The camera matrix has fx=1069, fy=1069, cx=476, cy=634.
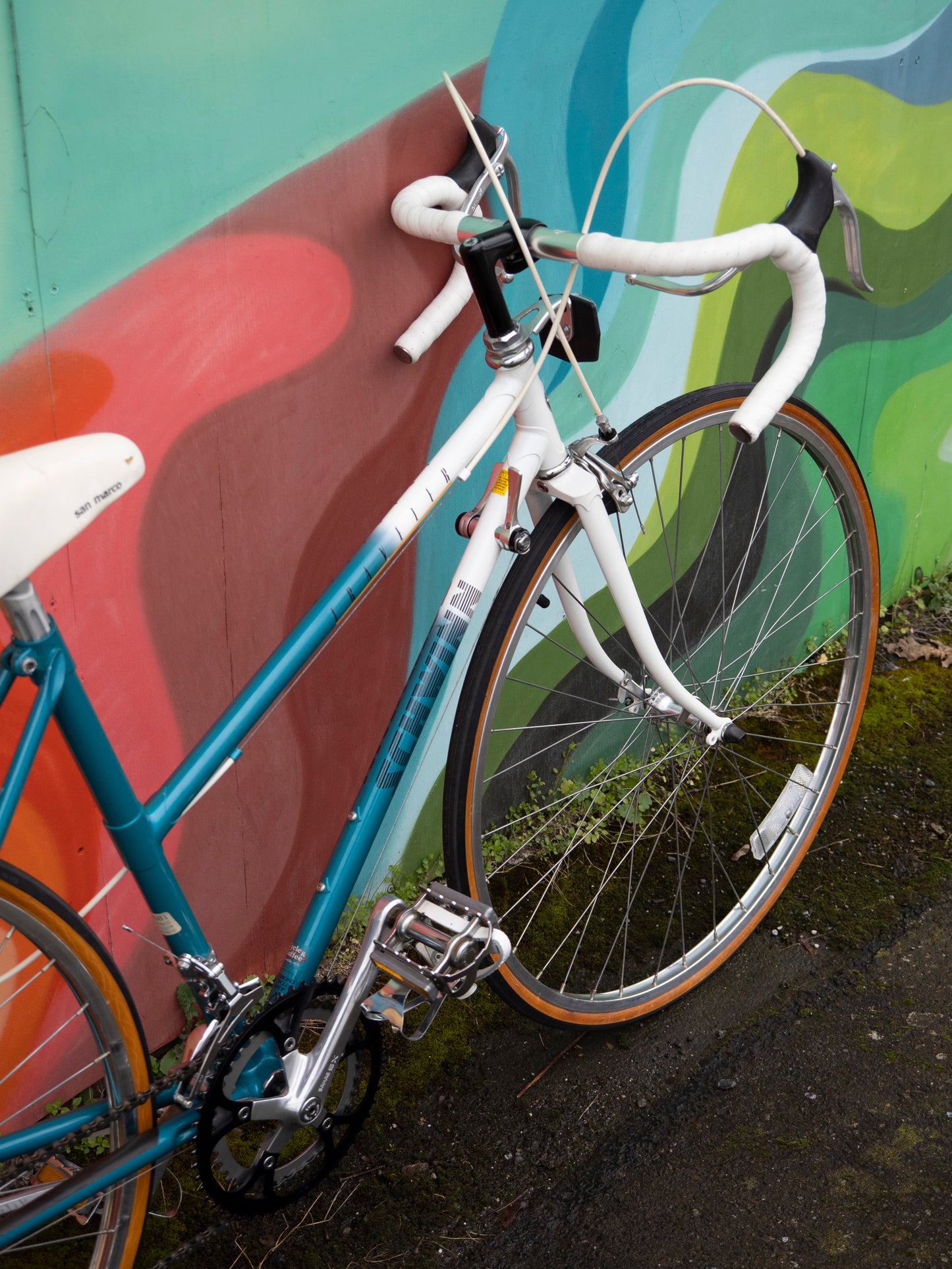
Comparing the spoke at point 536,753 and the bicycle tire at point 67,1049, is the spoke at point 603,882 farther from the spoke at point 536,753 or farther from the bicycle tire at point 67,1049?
the bicycle tire at point 67,1049

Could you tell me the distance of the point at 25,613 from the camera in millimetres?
1150

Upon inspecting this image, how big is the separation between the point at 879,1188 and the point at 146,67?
7.03 ft

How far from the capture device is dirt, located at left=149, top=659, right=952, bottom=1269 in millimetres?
1812

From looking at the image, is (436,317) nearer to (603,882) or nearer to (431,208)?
(431,208)

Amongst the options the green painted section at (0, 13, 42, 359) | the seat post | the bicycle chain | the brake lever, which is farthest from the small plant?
the brake lever

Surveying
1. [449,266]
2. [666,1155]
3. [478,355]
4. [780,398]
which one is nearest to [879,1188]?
[666,1155]

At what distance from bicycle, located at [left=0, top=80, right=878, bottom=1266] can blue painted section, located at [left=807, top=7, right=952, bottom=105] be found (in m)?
1.21

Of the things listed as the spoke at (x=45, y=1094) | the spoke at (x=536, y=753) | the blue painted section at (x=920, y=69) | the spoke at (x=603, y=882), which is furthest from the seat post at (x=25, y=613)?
the blue painted section at (x=920, y=69)

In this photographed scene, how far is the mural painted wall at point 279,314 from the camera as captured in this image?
1.48 m

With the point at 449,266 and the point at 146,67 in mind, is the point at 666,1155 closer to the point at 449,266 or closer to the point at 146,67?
the point at 449,266

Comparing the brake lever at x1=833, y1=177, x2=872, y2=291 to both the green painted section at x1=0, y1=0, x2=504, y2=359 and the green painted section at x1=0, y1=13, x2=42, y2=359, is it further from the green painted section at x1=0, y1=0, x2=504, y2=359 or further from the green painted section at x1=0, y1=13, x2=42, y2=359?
the green painted section at x1=0, y1=13, x2=42, y2=359

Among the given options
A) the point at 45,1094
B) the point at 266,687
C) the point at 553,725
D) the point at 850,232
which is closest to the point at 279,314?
the point at 266,687

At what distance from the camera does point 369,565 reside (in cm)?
152

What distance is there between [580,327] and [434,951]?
0.96 metres
